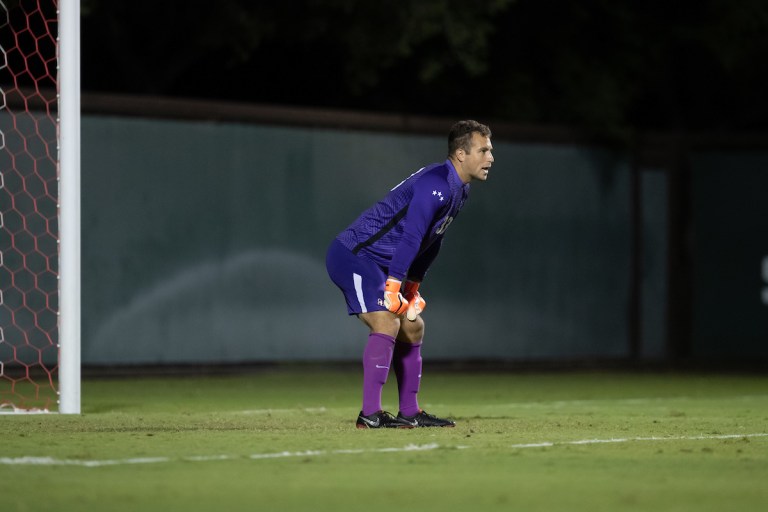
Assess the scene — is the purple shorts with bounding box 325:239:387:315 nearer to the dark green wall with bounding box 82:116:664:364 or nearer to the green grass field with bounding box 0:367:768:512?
the green grass field with bounding box 0:367:768:512

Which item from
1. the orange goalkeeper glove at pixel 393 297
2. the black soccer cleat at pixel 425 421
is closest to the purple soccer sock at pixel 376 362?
the orange goalkeeper glove at pixel 393 297

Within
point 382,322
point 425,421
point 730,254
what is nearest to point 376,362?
point 382,322

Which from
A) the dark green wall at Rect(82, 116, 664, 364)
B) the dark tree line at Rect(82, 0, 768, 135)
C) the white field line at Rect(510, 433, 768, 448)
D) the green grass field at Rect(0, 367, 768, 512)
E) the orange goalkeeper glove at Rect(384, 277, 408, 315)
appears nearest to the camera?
the green grass field at Rect(0, 367, 768, 512)

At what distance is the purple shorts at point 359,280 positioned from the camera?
966 cm

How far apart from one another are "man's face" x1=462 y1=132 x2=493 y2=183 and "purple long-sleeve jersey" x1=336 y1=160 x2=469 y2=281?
92mm

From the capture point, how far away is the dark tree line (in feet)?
68.8

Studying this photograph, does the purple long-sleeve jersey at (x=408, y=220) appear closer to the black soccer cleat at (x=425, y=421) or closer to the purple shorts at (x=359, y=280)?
the purple shorts at (x=359, y=280)

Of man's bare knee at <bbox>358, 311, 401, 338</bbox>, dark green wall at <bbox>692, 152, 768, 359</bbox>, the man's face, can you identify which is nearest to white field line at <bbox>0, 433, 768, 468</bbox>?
man's bare knee at <bbox>358, 311, 401, 338</bbox>

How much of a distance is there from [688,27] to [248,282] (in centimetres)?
926

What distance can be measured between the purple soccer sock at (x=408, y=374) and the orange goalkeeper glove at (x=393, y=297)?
31.0 inches

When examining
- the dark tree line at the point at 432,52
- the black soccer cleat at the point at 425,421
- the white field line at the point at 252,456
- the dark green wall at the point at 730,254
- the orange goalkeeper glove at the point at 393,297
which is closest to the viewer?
the white field line at the point at 252,456

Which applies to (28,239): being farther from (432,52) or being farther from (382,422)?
(382,422)

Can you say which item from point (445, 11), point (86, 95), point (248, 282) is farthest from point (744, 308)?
point (86, 95)

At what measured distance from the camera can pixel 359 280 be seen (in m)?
9.69
